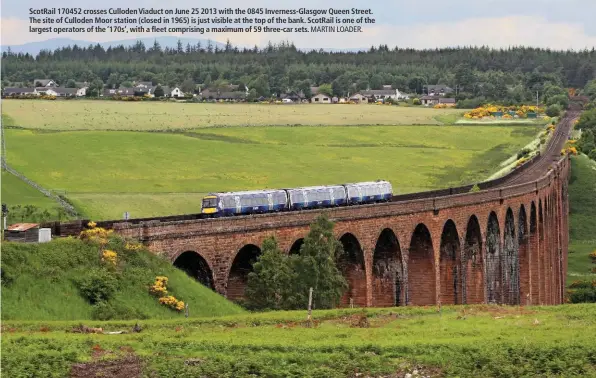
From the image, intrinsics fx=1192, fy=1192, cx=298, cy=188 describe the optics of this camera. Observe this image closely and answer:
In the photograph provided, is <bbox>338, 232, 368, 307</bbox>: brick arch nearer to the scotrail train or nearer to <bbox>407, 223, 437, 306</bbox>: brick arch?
the scotrail train

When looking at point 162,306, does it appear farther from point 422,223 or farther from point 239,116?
point 239,116

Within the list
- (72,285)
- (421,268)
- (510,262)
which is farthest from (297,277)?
(510,262)

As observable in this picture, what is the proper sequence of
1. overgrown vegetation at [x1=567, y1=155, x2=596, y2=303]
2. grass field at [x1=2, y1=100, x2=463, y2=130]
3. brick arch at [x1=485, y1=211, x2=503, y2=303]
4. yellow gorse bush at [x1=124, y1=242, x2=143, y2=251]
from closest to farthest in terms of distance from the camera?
yellow gorse bush at [x1=124, y1=242, x2=143, y2=251], brick arch at [x1=485, y1=211, x2=503, y2=303], overgrown vegetation at [x1=567, y1=155, x2=596, y2=303], grass field at [x1=2, y1=100, x2=463, y2=130]

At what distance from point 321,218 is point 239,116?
13193cm

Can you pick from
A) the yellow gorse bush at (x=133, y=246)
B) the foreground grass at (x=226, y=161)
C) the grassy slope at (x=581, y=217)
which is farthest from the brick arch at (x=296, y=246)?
the grassy slope at (x=581, y=217)

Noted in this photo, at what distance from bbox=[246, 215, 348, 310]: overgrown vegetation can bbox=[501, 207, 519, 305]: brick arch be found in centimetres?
3340

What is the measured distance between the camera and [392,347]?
3703 centimetres

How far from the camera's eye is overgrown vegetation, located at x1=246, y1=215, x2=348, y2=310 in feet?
173

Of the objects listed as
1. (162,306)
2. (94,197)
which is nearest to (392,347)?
(162,306)

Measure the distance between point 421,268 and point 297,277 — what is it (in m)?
20.0

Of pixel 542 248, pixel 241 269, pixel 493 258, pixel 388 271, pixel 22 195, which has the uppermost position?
pixel 22 195

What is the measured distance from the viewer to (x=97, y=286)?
146 ft

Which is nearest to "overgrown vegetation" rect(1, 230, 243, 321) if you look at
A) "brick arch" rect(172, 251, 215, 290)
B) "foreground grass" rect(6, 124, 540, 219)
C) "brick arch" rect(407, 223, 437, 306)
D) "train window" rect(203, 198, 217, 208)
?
"brick arch" rect(172, 251, 215, 290)

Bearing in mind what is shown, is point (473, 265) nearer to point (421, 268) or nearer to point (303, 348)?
point (421, 268)
